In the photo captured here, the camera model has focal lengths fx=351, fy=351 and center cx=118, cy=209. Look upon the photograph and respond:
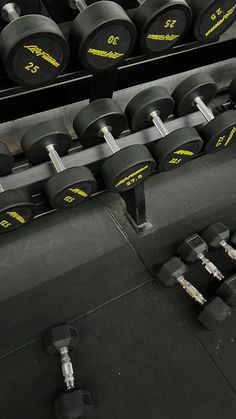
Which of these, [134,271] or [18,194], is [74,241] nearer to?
[134,271]

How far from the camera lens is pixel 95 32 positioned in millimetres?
956

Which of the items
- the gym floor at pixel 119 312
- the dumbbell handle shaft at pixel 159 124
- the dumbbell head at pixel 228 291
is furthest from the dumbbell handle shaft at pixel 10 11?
the dumbbell head at pixel 228 291

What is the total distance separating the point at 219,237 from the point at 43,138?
875 mm

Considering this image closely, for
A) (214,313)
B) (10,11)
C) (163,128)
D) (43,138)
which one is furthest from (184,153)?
(10,11)

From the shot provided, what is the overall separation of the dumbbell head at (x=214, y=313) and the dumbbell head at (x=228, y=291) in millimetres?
37

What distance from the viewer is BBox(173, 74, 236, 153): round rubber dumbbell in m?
1.34

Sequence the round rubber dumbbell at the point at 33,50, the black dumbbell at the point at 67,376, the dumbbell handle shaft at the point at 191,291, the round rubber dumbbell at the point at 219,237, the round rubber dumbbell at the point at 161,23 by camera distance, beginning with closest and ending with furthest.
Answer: the round rubber dumbbell at the point at 33,50 < the round rubber dumbbell at the point at 161,23 < the black dumbbell at the point at 67,376 < the dumbbell handle shaft at the point at 191,291 < the round rubber dumbbell at the point at 219,237

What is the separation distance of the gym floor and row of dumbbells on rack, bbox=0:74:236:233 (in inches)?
15.1

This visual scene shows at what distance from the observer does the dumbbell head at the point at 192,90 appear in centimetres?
136

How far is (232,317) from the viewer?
4.81 ft

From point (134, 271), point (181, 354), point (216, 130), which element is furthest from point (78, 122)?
point (181, 354)

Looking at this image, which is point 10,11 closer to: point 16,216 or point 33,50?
point 33,50

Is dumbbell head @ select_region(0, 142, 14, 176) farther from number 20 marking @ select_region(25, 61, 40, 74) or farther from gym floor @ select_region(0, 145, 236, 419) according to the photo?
gym floor @ select_region(0, 145, 236, 419)

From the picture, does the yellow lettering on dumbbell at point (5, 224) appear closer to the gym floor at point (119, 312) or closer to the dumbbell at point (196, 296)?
the gym floor at point (119, 312)
